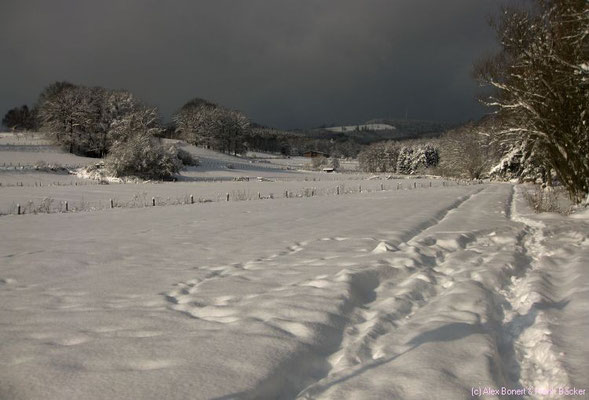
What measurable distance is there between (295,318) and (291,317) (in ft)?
0.23

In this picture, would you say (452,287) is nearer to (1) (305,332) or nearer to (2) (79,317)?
(1) (305,332)

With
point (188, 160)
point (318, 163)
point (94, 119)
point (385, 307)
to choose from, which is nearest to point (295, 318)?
point (385, 307)

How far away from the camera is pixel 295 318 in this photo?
548cm

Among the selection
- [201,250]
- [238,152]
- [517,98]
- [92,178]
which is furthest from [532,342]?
[238,152]

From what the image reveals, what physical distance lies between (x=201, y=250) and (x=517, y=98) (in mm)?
15113

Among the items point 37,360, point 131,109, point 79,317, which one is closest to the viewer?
point 37,360

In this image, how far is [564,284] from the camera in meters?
7.32

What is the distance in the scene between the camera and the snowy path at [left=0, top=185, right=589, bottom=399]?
3.89m

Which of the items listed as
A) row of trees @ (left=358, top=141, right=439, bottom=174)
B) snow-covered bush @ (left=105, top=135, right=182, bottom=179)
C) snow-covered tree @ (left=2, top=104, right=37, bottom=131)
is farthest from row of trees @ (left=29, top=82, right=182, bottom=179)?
row of trees @ (left=358, top=141, right=439, bottom=174)

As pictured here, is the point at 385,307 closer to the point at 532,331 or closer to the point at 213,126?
the point at 532,331

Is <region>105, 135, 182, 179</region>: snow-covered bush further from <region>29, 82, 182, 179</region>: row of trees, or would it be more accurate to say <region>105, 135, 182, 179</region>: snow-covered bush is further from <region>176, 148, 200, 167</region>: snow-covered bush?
<region>176, 148, 200, 167</region>: snow-covered bush

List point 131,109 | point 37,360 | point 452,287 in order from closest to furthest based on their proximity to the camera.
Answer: point 37,360 < point 452,287 < point 131,109

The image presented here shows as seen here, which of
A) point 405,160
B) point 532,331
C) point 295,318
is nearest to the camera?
point 532,331

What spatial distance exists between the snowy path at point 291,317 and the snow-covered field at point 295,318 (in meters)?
0.03
